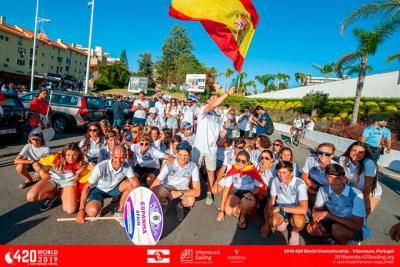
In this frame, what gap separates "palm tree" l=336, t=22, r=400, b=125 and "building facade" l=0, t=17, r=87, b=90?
1458 inches

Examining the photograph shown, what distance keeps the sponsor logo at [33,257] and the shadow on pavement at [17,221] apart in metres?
0.75

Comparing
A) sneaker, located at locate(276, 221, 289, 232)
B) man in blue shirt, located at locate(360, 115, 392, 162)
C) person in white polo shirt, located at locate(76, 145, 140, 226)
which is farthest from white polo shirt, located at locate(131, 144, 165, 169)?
man in blue shirt, located at locate(360, 115, 392, 162)

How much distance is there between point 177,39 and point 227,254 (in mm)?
68381

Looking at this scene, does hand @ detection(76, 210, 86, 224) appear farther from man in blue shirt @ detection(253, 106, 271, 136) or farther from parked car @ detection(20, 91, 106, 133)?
parked car @ detection(20, 91, 106, 133)

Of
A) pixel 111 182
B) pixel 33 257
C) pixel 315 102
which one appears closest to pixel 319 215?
pixel 111 182

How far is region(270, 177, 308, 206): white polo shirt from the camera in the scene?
3640mm

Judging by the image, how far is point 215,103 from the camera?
4.38m

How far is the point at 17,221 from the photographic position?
3.38m

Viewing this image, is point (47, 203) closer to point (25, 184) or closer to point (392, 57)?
point (25, 184)

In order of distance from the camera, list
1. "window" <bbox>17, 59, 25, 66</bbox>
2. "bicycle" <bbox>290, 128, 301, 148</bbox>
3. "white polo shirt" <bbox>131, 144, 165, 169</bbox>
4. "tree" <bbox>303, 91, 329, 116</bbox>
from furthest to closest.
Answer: "window" <bbox>17, 59, 25, 66</bbox>
"tree" <bbox>303, 91, 329, 116</bbox>
"bicycle" <bbox>290, 128, 301, 148</bbox>
"white polo shirt" <bbox>131, 144, 165, 169</bbox>

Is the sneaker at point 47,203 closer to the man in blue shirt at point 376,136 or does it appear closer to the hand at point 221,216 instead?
the hand at point 221,216

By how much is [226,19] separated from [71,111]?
27.7 feet

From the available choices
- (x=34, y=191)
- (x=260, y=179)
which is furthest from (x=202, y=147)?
(x=34, y=191)

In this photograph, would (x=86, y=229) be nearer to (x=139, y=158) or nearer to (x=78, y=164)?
(x=78, y=164)
